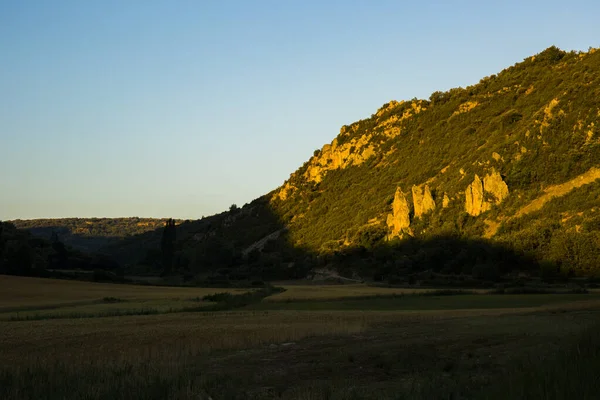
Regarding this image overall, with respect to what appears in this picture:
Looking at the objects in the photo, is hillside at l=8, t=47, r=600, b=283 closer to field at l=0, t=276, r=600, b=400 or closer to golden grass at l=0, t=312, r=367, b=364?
field at l=0, t=276, r=600, b=400

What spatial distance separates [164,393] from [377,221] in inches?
3762

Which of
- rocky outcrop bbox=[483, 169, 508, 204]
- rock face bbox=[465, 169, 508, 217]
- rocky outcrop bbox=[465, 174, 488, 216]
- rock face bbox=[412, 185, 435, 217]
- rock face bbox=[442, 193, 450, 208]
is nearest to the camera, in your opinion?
rocky outcrop bbox=[483, 169, 508, 204]

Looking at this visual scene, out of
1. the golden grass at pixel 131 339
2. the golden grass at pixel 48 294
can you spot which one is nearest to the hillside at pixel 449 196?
the golden grass at pixel 48 294

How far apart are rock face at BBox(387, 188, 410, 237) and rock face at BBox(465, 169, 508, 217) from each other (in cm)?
1049

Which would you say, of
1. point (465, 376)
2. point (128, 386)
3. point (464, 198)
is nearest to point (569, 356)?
point (465, 376)

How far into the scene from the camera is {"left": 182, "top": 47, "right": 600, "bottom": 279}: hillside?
72.4m

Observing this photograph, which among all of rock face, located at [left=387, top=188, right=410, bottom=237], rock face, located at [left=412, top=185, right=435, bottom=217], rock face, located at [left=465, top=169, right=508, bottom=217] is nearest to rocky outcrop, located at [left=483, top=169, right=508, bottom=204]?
rock face, located at [left=465, top=169, right=508, bottom=217]

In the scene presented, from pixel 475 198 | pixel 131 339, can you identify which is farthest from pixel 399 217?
pixel 131 339

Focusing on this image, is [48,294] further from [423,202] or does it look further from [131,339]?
[423,202]

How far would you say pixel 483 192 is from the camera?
8494 cm

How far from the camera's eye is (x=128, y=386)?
35.4 ft

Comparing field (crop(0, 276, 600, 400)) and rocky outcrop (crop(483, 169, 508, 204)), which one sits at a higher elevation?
rocky outcrop (crop(483, 169, 508, 204))

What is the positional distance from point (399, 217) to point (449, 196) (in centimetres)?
843

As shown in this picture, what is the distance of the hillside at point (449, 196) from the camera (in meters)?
72.2
